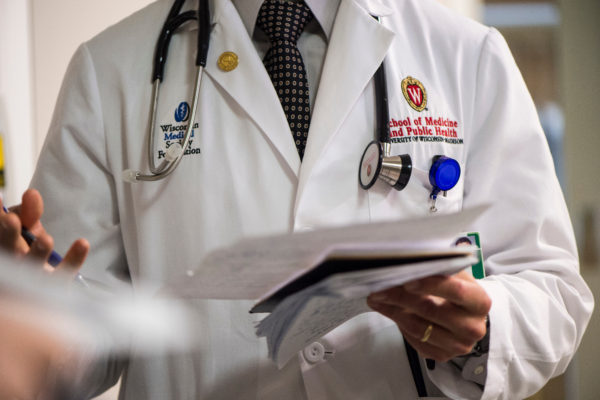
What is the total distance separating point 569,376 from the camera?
2143 mm

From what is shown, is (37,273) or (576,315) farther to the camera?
(576,315)

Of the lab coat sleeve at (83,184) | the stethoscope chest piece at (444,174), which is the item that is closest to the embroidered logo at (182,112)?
the lab coat sleeve at (83,184)

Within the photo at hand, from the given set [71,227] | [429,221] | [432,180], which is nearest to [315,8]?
[432,180]

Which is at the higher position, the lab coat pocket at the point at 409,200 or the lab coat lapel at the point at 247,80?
the lab coat lapel at the point at 247,80

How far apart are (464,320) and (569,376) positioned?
5.59ft

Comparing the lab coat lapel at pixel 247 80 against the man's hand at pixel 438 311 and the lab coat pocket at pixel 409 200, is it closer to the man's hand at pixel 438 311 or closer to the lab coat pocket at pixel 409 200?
the lab coat pocket at pixel 409 200

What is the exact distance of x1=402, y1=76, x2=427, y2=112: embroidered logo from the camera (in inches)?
40.4

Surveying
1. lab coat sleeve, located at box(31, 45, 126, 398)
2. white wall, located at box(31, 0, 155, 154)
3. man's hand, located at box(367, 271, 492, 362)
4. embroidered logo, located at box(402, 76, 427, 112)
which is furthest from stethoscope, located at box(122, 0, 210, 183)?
white wall, located at box(31, 0, 155, 154)

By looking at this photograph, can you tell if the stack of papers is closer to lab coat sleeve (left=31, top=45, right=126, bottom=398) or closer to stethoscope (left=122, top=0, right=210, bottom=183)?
stethoscope (left=122, top=0, right=210, bottom=183)

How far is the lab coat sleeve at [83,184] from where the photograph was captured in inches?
40.9

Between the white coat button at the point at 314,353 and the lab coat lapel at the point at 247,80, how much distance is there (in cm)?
26

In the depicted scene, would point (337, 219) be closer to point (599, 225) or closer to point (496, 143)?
point (496, 143)

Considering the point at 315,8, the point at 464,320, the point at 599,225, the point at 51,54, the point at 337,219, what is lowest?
the point at 599,225

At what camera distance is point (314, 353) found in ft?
3.01
